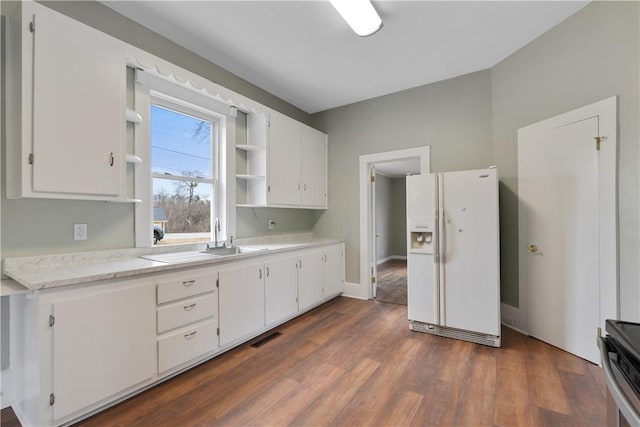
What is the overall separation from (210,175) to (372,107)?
8.25ft

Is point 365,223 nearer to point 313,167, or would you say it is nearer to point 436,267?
point 313,167

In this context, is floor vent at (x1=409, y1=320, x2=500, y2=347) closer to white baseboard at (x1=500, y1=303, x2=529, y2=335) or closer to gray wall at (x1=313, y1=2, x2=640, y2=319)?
white baseboard at (x1=500, y1=303, x2=529, y2=335)

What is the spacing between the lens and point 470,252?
2703 mm

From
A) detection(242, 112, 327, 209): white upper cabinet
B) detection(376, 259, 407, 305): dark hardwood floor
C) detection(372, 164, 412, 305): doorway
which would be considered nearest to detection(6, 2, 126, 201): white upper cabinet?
detection(242, 112, 327, 209): white upper cabinet

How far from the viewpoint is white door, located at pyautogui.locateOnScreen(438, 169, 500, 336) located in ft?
8.50

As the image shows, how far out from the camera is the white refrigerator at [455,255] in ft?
8.54

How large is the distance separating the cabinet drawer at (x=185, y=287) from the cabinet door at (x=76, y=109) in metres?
0.79

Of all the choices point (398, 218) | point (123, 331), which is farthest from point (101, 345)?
point (398, 218)

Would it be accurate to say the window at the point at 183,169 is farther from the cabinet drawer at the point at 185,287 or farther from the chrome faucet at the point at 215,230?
the cabinet drawer at the point at 185,287

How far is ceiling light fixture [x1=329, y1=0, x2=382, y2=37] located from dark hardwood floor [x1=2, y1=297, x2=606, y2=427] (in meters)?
2.89

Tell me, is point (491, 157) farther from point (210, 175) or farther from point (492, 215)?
point (210, 175)

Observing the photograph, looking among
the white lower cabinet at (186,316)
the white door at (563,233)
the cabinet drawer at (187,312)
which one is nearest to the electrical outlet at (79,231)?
the white lower cabinet at (186,316)

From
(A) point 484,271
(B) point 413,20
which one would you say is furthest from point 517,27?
(A) point 484,271

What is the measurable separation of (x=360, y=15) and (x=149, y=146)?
2133 mm
